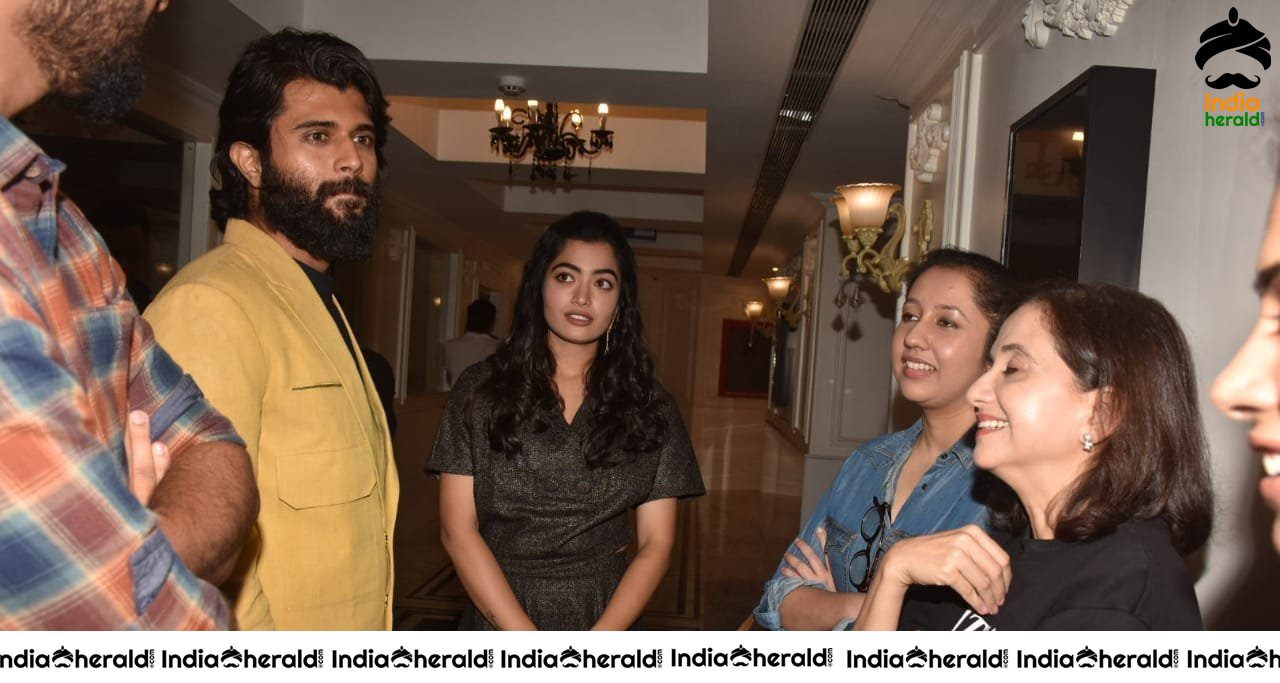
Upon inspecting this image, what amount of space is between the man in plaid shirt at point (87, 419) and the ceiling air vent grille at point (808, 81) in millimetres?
3068

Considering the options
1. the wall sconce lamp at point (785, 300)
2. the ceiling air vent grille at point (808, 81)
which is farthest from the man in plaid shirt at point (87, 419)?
the wall sconce lamp at point (785, 300)

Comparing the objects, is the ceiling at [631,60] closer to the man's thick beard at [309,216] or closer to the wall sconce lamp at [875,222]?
the wall sconce lamp at [875,222]

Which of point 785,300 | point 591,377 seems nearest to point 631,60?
point 591,377

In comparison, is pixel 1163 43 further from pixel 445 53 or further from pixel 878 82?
pixel 445 53

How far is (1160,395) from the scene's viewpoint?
122 cm

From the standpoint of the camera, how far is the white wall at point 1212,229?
1.48 meters

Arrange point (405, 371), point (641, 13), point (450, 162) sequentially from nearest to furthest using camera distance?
1. point (641, 13)
2. point (450, 162)
3. point (405, 371)

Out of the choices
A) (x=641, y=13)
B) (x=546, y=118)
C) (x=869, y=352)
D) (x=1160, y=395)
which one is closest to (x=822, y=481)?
(x=869, y=352)

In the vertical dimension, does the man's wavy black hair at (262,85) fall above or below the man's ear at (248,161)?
above

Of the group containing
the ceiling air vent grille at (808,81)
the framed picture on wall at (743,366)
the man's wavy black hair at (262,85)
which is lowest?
the framed picture on wall at (743,366)

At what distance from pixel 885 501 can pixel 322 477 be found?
114 centimetres

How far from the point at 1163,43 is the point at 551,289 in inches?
57.2

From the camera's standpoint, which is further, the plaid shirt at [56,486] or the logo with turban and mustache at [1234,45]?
the logo with turban and mustache at [1234,45]
